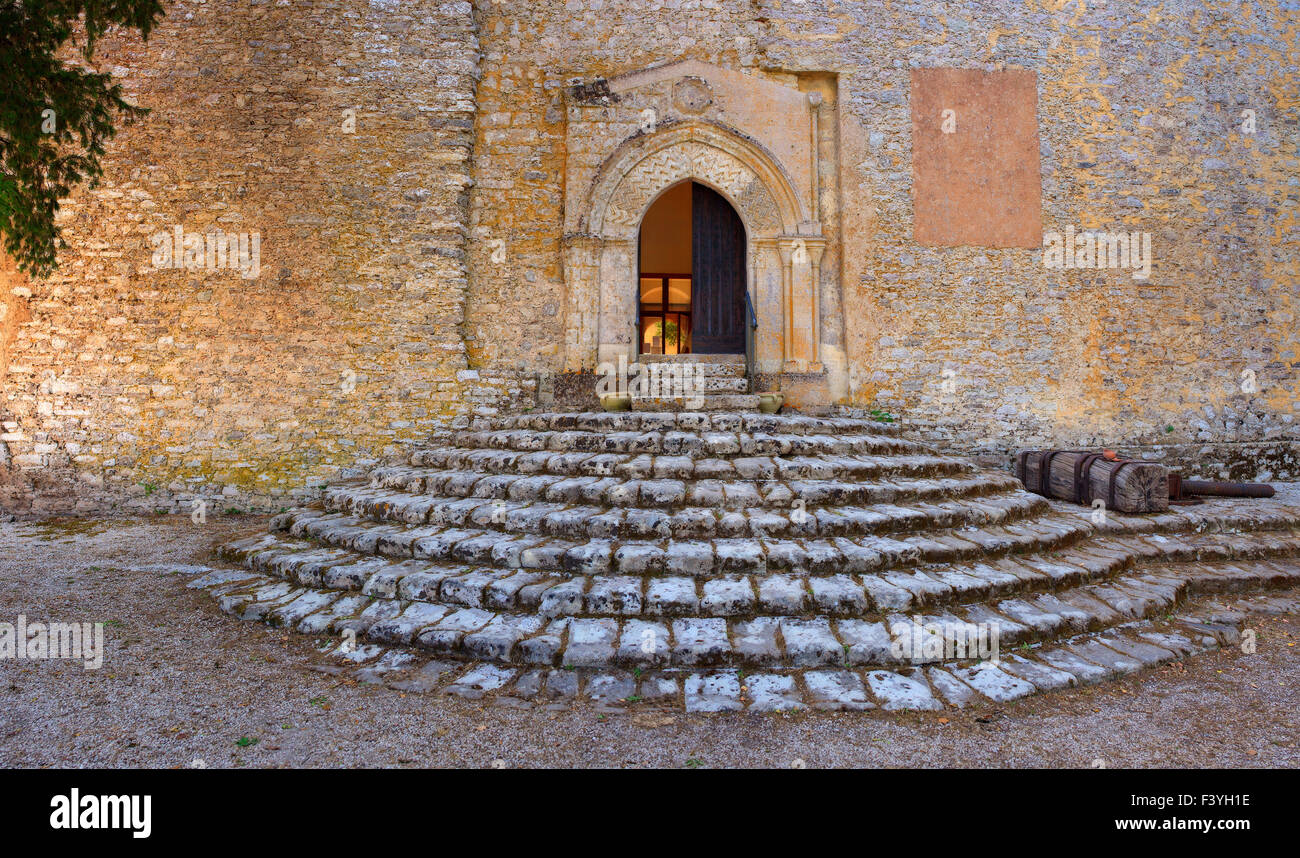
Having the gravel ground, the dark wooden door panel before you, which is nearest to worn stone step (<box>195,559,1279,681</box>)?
the gravel ground

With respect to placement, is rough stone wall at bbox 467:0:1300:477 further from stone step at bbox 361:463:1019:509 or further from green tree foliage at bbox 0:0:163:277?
green tree foliage at bbox 0:0:163:277

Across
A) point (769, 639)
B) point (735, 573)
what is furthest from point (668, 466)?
point (769, 639)

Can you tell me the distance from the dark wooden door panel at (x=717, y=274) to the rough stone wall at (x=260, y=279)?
2782 millimetres

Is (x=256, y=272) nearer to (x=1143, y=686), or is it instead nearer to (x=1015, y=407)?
(x=1143, y=686)

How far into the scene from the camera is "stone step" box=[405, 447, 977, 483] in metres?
4.25

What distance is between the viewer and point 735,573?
334 centimetres

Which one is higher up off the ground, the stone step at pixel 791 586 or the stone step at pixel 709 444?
the stone step at pixel 709 444

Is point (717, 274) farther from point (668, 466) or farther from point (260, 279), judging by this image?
point (260, 279)

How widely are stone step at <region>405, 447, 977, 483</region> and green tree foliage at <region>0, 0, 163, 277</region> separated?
9.91 feet

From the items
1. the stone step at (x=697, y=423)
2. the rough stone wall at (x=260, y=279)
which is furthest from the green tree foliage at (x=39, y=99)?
the stone step at (x=697, y=423)

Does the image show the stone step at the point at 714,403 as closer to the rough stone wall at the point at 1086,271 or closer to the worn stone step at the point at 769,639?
the rough stone wall at the point at 1086,271

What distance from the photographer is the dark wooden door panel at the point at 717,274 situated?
7297 mm

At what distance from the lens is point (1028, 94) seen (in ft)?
23.1

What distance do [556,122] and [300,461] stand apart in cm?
484
